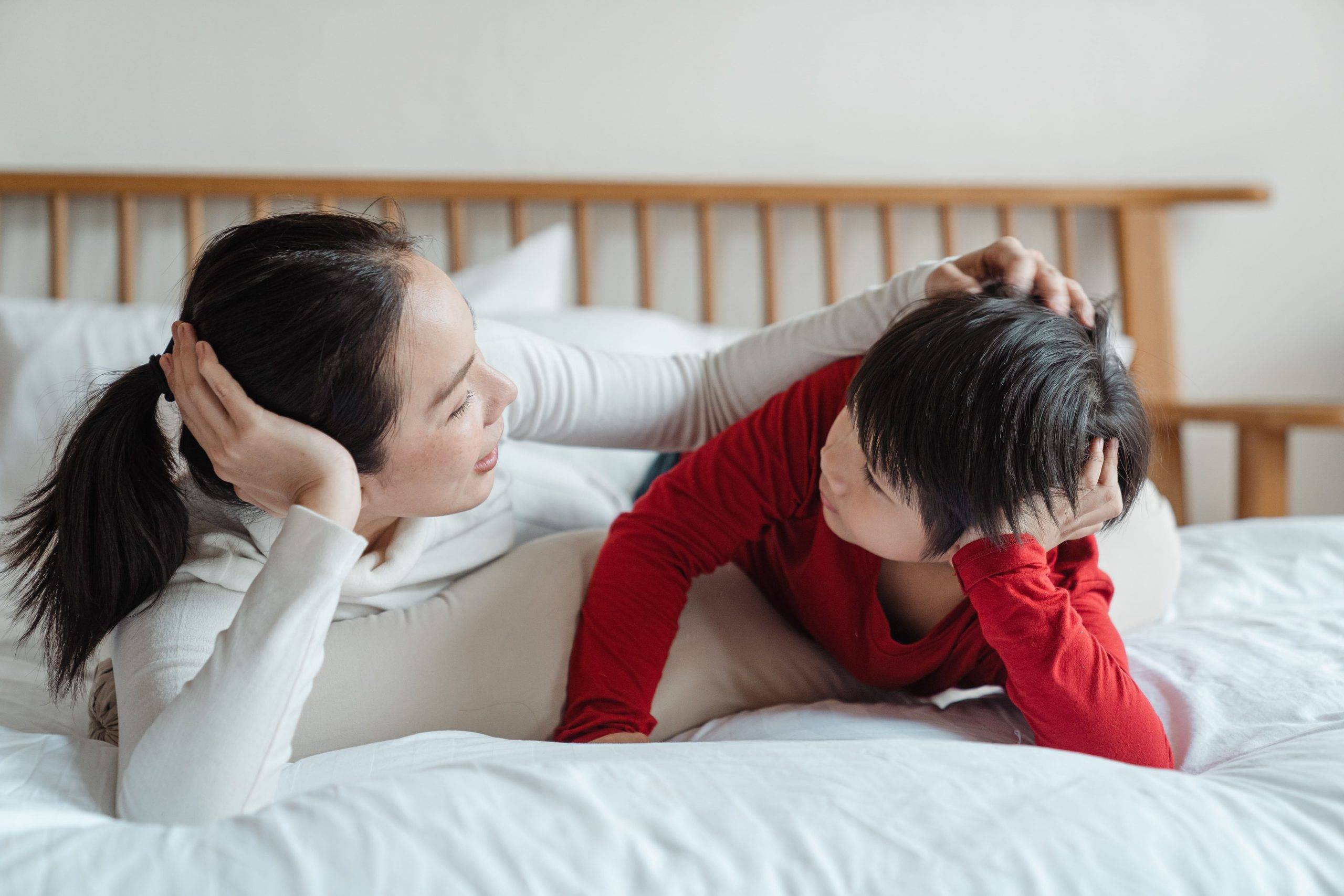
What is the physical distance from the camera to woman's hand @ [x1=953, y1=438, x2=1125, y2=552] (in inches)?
25.8

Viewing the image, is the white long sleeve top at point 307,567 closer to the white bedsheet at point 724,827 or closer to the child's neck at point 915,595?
the white bedsheet at point 724,827

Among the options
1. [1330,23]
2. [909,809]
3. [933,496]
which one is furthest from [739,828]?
[1330,23]

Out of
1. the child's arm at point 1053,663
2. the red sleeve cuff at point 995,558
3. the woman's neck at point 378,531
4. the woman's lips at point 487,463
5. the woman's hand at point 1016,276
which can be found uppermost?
the woman's hand at point 1016,276

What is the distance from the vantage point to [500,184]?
5.16 ft

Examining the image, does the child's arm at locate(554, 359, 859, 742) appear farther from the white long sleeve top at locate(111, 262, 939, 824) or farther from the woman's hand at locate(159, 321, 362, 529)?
the woman's hand at locate(159, 321, 362, 529)

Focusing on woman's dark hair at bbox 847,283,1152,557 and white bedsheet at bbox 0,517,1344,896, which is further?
woman's dark hair at bbox 847,283,1152,557

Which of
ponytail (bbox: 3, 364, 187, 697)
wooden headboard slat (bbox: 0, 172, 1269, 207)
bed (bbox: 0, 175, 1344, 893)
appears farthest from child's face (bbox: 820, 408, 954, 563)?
wooden headboard slat (bbox: 0, 172, 1269, 207)

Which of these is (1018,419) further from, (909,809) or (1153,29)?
(1153,29)

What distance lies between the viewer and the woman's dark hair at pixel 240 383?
→ 0.60 meters

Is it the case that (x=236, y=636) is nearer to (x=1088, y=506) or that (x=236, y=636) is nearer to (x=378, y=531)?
(x=378, y=531)

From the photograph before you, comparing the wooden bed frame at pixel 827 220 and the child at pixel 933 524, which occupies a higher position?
the wooden bed frame at pixel 827 220

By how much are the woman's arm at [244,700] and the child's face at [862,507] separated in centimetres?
35

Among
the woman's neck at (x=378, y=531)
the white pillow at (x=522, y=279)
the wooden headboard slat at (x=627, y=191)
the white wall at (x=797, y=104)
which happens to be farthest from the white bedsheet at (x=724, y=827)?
the white wall at (x=797, y=104)

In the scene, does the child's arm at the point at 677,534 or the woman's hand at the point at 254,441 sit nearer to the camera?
the woman's hand at the point at 254,441
